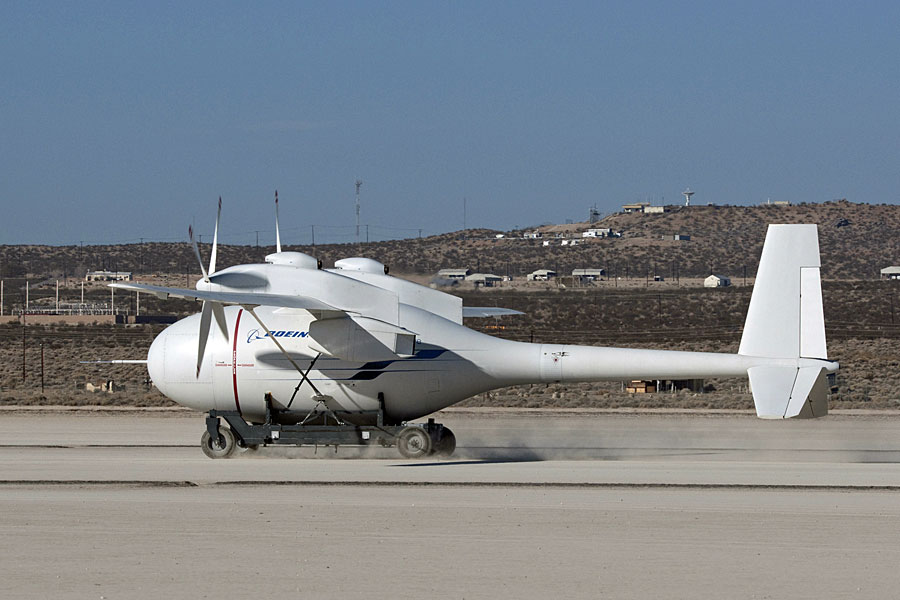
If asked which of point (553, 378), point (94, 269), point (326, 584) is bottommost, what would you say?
point (326, 584)

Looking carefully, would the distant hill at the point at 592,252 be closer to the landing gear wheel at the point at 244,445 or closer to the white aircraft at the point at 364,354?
the landing gear wheel at the point at 244,445

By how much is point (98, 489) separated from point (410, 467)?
5869 mm

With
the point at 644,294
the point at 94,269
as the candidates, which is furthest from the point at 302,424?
the point at 94,269

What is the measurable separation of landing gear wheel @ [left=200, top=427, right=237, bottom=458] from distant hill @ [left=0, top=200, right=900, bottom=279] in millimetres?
107978

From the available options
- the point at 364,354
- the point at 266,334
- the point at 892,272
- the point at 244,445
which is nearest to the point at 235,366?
the point at 266,334

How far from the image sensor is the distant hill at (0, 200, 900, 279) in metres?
151

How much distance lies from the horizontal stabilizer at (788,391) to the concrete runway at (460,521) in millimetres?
1132

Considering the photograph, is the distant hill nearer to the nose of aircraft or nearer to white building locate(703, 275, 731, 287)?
white building locate(703, 275, 731, 287)

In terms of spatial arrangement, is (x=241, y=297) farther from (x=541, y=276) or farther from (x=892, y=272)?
(x=892, y=272)

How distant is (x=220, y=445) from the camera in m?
24.1

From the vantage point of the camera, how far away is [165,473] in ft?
69.8

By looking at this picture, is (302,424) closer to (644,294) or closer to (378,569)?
(378,569)

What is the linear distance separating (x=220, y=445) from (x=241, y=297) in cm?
390

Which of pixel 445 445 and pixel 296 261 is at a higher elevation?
pixel 296 261
